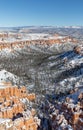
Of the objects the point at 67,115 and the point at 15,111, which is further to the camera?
the point at 15,111

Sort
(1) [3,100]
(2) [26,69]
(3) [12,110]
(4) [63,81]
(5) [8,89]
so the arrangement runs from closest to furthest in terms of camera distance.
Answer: (3) [12,110] → (1) [3,100] → (5) [8,89] → (4) [63,81] → (2) [26,69]

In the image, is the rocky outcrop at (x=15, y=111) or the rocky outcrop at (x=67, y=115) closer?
the rocky outcrop at (x=67, y=115)

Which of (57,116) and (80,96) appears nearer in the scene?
(57,116)

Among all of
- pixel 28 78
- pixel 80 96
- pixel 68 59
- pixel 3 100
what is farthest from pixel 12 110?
pixel 68 59

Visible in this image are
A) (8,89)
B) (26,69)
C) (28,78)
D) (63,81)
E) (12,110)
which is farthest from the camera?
(26,69)

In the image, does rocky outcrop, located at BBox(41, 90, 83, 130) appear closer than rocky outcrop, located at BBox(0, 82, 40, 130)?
Yes

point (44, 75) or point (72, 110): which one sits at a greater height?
point (72, 110)

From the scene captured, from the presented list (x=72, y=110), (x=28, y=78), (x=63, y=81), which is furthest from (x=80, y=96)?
(x=28, y=78)

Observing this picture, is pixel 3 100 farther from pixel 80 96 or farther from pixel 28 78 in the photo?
pixel 28 78

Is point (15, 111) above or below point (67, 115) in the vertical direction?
below

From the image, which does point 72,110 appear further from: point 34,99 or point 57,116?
point 34,99
